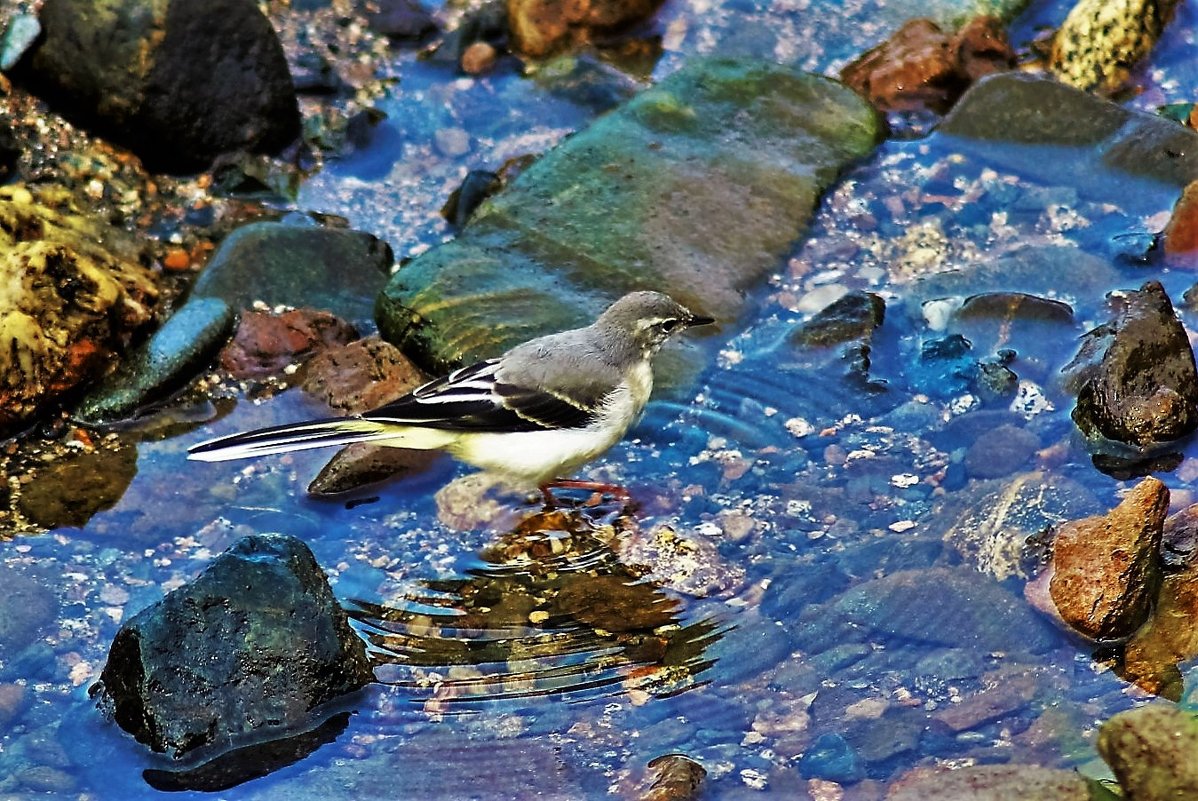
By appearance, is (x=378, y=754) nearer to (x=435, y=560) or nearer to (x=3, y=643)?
(x=435, y=560)

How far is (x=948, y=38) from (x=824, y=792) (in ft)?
22.7

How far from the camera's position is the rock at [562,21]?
37.2 ft

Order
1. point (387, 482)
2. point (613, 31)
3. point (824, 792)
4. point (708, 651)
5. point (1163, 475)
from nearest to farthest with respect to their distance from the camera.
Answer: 1. point (824, 792)
2. point (708, 651)
3. point (1163, 475)
4. point (387, 482)
5. point (613, 31)

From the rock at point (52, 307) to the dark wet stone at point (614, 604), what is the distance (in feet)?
10.8

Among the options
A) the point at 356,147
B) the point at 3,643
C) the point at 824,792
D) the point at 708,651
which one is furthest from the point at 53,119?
the point at 824,792

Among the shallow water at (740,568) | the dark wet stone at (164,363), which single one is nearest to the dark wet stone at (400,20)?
the shallow water at (740,568)

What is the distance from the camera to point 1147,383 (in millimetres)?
7402

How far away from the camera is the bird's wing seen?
7305 mm

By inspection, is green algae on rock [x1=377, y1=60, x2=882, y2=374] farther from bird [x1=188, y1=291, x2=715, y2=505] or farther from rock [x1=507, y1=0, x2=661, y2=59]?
rock [x1=507, y1=0, x2=661, y2=59]

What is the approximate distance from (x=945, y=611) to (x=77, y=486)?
4.63 meters

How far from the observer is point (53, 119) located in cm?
1003

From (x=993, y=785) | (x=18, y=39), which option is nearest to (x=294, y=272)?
(x=18, y=39)

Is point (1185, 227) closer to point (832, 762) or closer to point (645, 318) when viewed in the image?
point (645, 318)

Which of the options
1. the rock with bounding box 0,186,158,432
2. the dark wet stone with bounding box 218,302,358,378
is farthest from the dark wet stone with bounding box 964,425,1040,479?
the rock with bounding box 0,186,158,432
